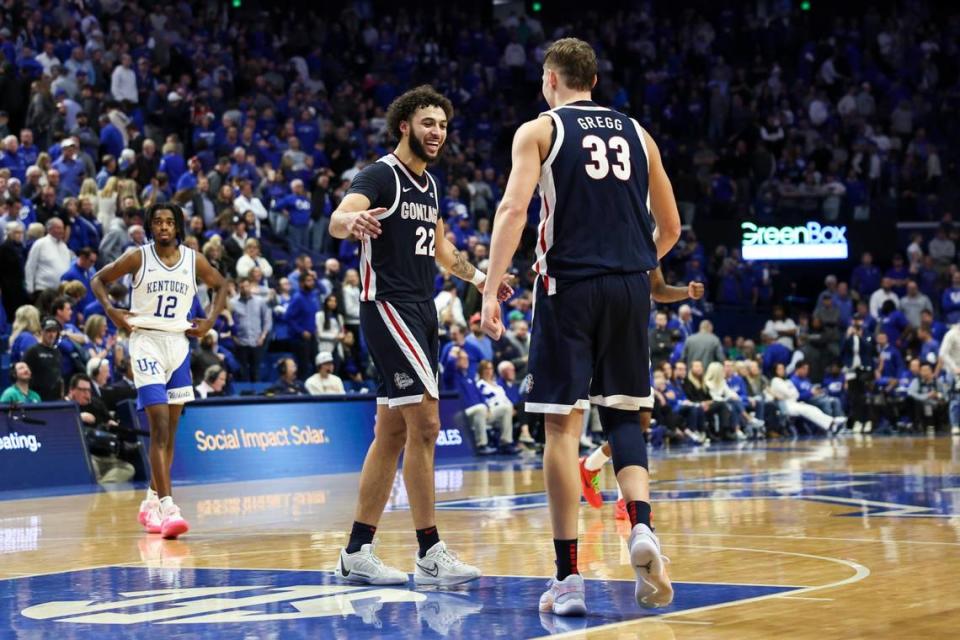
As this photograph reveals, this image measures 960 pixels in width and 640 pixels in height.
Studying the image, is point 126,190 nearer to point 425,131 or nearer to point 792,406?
point 792,406

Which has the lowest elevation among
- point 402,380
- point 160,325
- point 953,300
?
point 402,380

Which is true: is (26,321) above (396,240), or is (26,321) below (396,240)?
above

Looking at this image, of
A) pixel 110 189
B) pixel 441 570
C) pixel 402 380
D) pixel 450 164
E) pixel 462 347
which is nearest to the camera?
pixel 441 570

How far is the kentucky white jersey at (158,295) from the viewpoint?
10.5m

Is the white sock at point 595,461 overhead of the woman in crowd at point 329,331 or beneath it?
beneath

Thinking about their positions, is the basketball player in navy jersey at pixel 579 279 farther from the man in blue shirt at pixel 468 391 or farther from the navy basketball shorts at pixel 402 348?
the man in blue shirt at pixel 468 391

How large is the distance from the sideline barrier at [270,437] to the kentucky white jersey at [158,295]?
5.72 metres

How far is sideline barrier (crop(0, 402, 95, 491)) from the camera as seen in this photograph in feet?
49.3

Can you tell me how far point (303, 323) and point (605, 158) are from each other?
559 inches

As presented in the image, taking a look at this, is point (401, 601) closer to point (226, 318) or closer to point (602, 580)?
point (602, 580)

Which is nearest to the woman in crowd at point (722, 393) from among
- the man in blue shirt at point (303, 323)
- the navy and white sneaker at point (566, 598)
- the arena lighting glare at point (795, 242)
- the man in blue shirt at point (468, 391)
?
the man in blue shirt at point (468, 391)

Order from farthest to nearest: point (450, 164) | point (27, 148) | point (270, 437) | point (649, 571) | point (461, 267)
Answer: point (450, 164), point (27, 148), point (270, 437), point (461, 267), point (649, 571)

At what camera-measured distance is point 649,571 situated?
19.1 ft

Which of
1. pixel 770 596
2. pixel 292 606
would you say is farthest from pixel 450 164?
pixel 770 596
